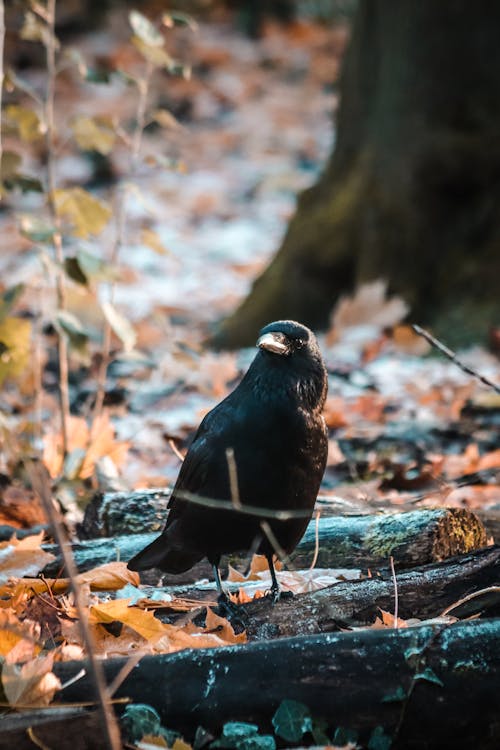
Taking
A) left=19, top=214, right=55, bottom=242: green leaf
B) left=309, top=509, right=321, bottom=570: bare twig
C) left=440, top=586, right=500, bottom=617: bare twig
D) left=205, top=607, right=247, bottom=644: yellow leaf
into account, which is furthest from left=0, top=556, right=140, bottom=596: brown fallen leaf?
left=19, top=214, right=55, bottom=242: green leaf

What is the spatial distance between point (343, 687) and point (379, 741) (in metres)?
0.12

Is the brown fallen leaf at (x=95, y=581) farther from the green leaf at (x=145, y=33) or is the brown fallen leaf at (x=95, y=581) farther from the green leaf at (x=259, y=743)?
the green leaf at (x=145, y=33)

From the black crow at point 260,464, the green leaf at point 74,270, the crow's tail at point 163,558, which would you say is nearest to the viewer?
the black crow at point 260,464

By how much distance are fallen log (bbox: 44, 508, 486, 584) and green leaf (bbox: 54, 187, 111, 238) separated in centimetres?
114

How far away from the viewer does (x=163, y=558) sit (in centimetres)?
300

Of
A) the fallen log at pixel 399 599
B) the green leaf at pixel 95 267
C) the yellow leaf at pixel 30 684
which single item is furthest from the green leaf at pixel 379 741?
the green leaf at pixel 95 267

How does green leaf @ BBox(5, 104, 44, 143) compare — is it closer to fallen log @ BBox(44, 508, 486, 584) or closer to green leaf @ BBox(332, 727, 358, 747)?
fallen log @ BBox(44, 508, 486, 584)

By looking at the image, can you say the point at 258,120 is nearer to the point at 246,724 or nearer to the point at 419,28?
the point at 419,28

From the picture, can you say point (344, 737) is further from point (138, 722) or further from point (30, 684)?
point (30, 684)

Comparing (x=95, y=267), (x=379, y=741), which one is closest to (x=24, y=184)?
(x=95, y=267)

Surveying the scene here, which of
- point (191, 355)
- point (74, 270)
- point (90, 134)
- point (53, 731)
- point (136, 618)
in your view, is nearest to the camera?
point (53, 731)

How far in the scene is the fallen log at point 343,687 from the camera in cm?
195

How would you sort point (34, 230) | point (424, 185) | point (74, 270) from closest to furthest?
point (34, 230) → point (74, 270) → point (424, 185)

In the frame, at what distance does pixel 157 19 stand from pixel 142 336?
25.5 ft
